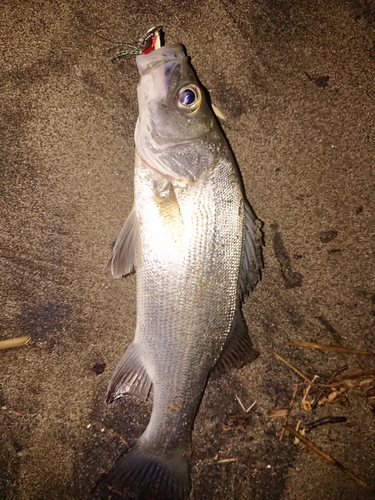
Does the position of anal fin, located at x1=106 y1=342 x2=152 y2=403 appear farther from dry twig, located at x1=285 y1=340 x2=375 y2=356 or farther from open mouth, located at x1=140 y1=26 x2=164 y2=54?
open mouth, located at x1=140 y1=26 x2=164 y2=54

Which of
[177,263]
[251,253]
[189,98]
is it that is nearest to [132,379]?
[177,263]

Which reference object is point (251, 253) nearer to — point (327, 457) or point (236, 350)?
point (236, 350)

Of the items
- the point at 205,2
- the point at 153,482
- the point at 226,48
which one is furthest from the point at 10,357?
the point at 205,2

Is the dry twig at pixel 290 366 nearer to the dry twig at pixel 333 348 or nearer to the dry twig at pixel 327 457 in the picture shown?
the dry twig at pixel 333 348

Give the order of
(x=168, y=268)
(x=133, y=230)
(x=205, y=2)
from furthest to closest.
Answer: (x=205, y=2) < (x=133, y=230) < (x=168, y=268)

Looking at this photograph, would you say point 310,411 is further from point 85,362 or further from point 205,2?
point 205,2

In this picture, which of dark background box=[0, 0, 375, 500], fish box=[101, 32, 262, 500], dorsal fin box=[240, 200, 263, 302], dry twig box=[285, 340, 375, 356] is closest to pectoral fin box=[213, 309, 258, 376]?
fish box=[101, 32, 262, 500]

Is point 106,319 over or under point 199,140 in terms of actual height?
under
